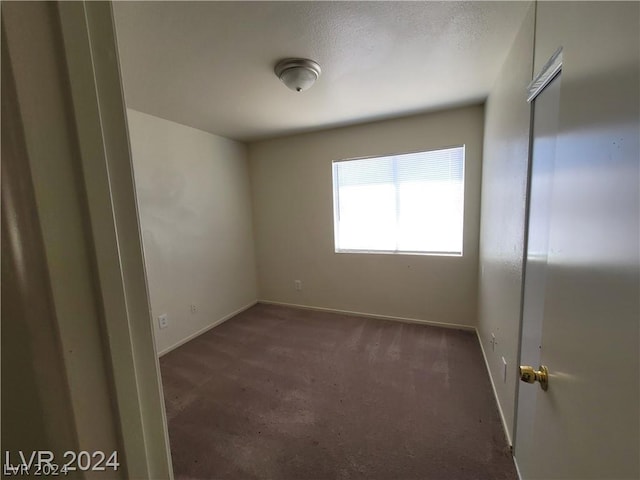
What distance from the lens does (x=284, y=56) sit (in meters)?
1.63

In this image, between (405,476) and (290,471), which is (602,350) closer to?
(405,476)

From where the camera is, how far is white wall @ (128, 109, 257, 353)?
2578mm

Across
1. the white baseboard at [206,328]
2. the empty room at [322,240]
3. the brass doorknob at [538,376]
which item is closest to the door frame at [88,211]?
the empty room at [322,240]

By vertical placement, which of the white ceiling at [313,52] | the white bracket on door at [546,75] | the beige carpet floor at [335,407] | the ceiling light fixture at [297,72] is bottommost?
the beige carpet floor at [335,407]

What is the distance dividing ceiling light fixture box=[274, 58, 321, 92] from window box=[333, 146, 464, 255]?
1514 millimetres

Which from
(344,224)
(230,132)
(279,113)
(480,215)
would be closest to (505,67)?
(480,215)

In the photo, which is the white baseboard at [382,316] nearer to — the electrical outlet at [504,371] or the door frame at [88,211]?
the electrical outlet at [504,371]

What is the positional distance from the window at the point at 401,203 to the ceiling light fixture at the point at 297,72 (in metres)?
1.51

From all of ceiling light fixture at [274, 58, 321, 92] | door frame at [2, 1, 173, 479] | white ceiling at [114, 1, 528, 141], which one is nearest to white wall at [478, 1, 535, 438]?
white ceiling at [114, 1, 528, 141]

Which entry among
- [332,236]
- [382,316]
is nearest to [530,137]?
[332,236]

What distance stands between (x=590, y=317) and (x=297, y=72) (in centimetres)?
188

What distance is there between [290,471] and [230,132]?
10.8 ft

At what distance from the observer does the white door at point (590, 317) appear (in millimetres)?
484

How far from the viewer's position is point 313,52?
63.2 inches
